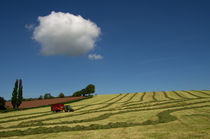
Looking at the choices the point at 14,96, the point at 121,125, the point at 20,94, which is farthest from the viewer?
the point at 20,94

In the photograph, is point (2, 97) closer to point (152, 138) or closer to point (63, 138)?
point (63, 138)

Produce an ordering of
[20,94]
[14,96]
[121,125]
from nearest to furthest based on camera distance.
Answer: [121,125]
[14,96]
[20,94]

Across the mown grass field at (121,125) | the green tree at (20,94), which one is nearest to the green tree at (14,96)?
the green tree at (20,94)

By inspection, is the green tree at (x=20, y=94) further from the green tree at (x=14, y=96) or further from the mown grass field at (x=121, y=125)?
the mown grass field at (x=121, y=125)

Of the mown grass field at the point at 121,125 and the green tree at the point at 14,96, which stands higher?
the green tree at the point at 14,96

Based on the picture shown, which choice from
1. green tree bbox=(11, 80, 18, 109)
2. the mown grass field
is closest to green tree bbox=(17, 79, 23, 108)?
green tree bbox=(11, 80, 18, 109)

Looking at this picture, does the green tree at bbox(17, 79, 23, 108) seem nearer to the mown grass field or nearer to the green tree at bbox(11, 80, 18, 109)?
the green tree at bbox(11, 80, 18, 109)

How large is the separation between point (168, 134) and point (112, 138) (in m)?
4.40

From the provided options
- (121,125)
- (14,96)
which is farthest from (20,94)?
(121,125)

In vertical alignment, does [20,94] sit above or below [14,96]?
above

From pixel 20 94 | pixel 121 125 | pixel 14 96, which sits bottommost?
pixel 121 125

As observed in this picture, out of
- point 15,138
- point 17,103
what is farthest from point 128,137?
point 17,103

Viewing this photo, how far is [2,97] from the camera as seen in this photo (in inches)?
2437

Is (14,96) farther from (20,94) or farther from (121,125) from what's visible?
(121,125)
